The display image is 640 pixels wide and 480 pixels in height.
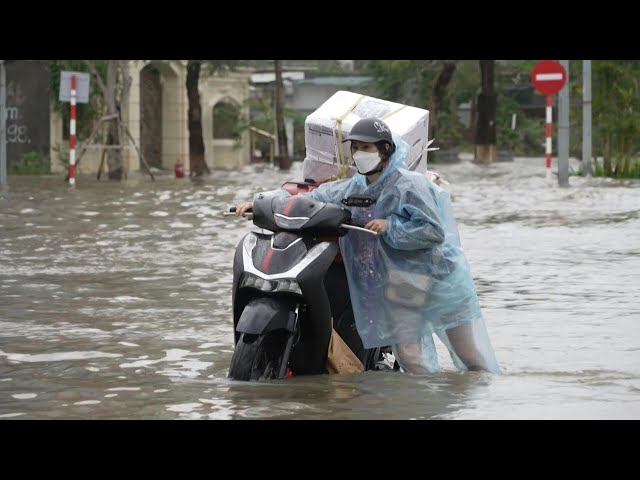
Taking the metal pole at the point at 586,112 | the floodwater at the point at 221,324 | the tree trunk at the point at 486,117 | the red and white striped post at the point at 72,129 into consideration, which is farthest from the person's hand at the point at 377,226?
the tree trunk at the point at 486,117

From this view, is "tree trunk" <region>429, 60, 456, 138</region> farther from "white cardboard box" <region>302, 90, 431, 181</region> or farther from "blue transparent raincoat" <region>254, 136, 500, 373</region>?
"blue transparent raincoat" <region>254, 136, 500, 373</region>

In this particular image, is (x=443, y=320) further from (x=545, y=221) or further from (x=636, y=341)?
(x=545, y=221)

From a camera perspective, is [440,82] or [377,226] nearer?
[377,226]

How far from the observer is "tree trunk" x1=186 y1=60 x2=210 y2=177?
38.8m

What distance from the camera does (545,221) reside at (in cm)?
1914

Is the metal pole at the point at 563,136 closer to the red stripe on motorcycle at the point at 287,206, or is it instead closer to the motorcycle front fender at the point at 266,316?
the red stripe on motorcycle at the point at 287,206

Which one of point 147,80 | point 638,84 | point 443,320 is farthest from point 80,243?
point 147,80

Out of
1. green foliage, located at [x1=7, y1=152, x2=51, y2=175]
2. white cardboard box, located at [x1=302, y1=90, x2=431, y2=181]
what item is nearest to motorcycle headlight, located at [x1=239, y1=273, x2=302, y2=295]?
white cardboard box, located at [x1=302, y1=90, x2=431, y2=181]

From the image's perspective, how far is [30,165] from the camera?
123 feet

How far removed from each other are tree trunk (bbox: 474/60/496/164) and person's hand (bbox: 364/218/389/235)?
38.5 meters

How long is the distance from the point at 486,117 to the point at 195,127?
415 inches

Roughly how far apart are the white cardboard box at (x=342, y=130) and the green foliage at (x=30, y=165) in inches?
1161

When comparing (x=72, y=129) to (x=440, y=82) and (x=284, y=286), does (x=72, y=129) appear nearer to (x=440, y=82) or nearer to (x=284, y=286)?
(x=440, y=82)

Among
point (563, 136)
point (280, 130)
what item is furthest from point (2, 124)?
point (280, 130)
